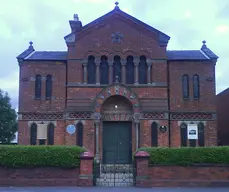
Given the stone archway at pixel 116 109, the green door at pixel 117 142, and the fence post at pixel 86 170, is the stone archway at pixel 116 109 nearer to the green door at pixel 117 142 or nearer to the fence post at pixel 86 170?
the green door at pixel 117 142

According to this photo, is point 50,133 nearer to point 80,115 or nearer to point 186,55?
point 80,115

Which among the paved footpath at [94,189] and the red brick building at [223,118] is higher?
the red brick building at [223,118]

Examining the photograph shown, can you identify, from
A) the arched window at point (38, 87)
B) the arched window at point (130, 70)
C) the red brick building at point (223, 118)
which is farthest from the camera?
the red brick building at point (223, 118)

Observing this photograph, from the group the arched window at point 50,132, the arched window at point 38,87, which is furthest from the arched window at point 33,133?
the arched window at point 38,87

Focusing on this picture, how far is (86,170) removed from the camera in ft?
59.4

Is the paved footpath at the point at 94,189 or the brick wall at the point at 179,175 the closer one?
the paved footpath at the point at 94,189

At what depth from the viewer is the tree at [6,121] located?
128 feet

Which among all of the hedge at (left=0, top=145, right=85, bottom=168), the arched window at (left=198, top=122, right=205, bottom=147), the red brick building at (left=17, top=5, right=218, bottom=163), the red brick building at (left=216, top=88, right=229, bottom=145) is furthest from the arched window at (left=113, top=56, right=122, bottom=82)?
the red brick building at (left=216, top=88, right=229, bottom=145)

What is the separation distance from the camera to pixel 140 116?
84.2 ft

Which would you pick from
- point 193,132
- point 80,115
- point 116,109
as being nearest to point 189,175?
point 193,132

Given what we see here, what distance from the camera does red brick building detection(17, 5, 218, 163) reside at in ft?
84.4

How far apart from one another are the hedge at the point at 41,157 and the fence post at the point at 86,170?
276mm

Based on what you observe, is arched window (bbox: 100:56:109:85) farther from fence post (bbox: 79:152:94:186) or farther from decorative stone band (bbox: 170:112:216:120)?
fence post (bbox: 79:152:94:186)

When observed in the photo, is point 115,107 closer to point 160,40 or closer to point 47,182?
point 160,40
